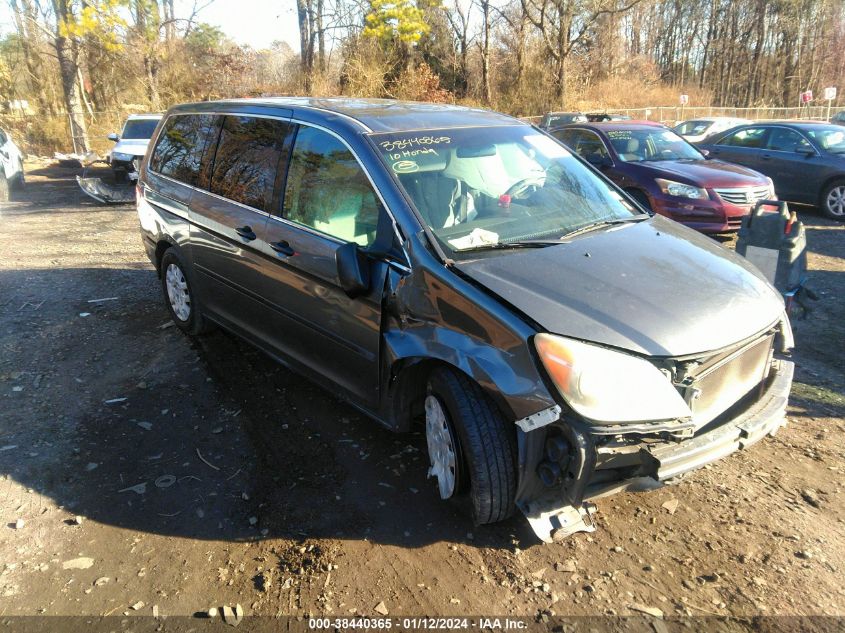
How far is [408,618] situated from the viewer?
269 cm

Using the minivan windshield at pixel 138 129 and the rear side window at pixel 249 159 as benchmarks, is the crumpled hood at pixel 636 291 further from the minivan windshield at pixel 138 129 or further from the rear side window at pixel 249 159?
the minivan windshield at pixel 138 129

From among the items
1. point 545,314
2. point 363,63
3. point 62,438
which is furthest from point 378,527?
point 363,63

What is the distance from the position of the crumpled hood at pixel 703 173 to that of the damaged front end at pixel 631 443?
6.49 meters

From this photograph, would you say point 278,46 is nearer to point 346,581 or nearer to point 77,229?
point 77,229

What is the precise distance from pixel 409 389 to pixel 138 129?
1694 cm

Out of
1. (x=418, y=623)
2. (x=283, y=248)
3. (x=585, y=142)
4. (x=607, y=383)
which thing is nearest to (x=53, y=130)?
(x=585, y=142)

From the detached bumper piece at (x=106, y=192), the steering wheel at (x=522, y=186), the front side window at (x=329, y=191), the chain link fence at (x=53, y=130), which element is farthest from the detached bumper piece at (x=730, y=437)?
the chain link fence at (x=53, y=130)

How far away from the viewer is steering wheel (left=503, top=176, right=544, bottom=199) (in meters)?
3.81

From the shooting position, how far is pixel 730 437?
2.88m

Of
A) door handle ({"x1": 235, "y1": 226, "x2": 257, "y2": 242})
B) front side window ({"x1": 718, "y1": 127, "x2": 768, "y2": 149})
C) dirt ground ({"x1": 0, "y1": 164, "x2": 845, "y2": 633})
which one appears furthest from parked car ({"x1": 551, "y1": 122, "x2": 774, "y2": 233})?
door handle ({"x1": 235, "y1": 226, "x2": 257, "y2": 242})

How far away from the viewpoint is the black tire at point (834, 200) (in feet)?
34.9

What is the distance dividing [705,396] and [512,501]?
3.19 ft

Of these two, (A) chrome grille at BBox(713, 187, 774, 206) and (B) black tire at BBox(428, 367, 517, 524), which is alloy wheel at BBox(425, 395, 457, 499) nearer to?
(B) black tire at BBox(428, 367, 517, 524)

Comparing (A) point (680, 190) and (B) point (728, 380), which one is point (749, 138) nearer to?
(A) point (680, 190)
